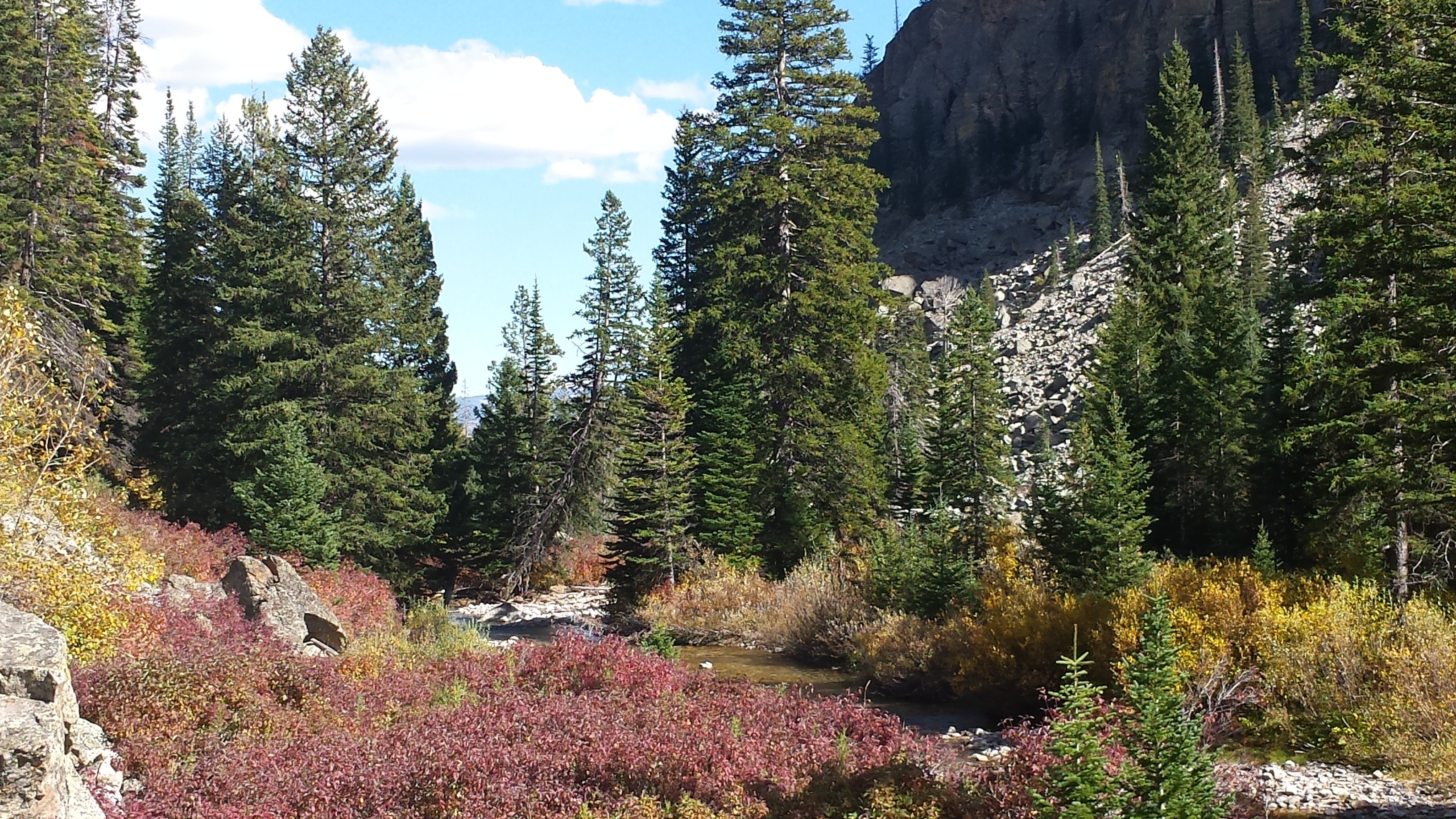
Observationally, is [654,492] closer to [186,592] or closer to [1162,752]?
[186,592]

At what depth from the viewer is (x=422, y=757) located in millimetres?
8328

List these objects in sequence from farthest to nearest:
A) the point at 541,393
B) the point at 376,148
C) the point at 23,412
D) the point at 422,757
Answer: the point at 541,393
the point at 376,148
the point at 23,412
the point at 422,757

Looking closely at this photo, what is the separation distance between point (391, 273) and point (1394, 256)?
1148 inches

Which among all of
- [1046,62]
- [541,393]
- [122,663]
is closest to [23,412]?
[122,663]

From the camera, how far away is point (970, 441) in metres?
25.5

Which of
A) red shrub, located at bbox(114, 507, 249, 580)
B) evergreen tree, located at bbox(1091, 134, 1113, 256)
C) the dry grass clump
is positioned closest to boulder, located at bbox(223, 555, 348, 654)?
red shrub, located at bbox(114, 507, 249, 580)

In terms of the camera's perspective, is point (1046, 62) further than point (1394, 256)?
Yes

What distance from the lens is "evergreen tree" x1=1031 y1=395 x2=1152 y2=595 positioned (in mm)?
16844

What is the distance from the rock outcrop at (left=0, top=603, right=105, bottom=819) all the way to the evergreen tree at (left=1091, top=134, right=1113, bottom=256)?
260ft

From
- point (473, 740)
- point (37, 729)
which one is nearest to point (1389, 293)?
point (473, 740)

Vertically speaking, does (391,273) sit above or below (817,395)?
above

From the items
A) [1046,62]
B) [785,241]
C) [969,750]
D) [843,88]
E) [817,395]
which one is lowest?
[969,750]

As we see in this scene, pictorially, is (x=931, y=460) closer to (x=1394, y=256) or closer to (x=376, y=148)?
(x=1394, y=256)

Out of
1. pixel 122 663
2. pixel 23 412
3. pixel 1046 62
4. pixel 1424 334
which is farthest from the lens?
pixel 1046 62
